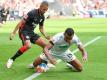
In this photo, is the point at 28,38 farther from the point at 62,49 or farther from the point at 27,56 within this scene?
the point at 27,56

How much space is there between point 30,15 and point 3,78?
9.26 feet

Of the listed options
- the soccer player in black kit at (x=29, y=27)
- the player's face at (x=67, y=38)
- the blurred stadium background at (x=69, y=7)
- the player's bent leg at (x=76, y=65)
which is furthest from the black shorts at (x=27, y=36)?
the blurred stadium background at (x=69, y=7)

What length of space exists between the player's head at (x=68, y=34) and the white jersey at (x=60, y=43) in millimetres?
195

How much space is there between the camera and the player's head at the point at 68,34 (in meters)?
11.5

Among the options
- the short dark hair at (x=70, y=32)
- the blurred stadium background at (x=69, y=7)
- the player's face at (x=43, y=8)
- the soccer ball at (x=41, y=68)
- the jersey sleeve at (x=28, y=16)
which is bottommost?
the blurred stadium background at (x=69, y=7)

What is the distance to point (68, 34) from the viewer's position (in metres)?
11.7

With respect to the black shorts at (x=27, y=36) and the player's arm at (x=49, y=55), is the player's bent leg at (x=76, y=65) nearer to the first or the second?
the player's arm at (x=49, y=55)

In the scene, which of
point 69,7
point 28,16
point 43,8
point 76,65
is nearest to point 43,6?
point 43,8

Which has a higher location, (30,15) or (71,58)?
(30,15)

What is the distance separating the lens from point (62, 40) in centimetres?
1221

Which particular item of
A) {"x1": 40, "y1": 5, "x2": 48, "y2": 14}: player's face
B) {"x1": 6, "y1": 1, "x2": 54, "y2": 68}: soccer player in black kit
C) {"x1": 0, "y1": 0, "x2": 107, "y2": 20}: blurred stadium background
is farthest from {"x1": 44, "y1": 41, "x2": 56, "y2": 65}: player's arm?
{"x1": 0, "y1": 0, "x2": 107, "y2": 20}: blurred stadium background

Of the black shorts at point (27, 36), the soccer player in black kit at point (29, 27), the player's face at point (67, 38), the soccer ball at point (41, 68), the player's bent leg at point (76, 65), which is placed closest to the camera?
the player's face at point (67, 38)

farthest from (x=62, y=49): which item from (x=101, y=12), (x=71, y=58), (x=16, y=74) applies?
(x=101, y=12)

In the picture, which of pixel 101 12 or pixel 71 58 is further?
pixel 101 12
